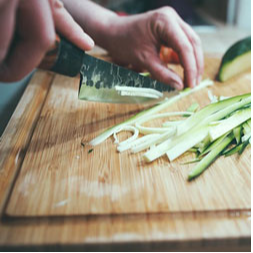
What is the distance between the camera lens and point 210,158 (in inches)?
44.3

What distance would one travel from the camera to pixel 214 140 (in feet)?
4.02

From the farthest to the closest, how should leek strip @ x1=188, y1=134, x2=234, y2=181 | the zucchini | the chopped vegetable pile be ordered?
the zucchini → the chopped vegetable pile → leek strip @ x1=188, y1=134, x2=234, y2=181

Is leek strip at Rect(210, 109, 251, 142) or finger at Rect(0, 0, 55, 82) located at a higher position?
finger at Rect(0, 0, 55, 82)

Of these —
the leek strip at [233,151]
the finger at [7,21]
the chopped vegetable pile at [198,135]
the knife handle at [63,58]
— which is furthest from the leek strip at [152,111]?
the finger at [7,21]

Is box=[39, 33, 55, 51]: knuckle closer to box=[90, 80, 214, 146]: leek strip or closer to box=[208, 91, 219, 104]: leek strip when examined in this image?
box=[90, 80, 214, 146]: leek strip

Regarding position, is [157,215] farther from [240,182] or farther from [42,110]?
[42,110]

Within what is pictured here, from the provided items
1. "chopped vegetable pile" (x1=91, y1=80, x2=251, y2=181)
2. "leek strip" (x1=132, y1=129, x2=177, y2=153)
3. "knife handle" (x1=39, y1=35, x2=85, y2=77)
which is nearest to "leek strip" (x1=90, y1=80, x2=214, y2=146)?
"chopped vegetable pile" (x1=91, y1=80, x2=251, y2=181)

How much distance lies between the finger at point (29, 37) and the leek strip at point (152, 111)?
0.39 m

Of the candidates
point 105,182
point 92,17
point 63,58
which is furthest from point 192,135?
point 92,17

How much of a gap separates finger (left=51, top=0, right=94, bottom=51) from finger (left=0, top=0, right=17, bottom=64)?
15 centimetres

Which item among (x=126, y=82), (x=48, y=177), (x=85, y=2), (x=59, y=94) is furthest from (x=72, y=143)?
(x=85, y=2)

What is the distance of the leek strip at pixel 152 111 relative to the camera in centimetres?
126

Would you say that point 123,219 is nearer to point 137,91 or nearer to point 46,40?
point 46,40

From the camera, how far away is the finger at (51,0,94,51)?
973mm
